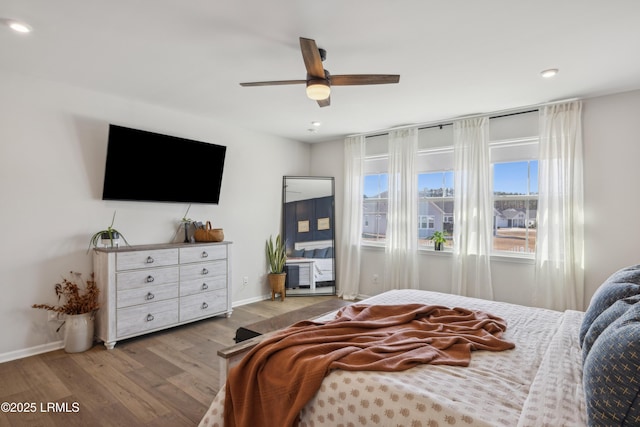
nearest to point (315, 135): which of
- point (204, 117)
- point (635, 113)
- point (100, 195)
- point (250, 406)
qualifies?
point (204, 117)

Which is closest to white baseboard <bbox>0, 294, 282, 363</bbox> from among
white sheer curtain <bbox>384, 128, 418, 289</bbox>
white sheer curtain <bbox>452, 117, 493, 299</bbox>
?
white sheer curtain <bbox>384, 128, 418, 289</bbox>

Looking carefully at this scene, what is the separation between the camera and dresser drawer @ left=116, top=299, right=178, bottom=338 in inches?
130

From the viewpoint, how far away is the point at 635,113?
329 centimetres

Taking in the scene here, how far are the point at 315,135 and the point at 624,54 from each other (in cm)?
363

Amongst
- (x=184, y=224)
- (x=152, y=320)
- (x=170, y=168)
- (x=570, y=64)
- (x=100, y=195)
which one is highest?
(x=570, y=64)

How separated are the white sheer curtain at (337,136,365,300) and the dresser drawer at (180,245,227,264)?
194 cm

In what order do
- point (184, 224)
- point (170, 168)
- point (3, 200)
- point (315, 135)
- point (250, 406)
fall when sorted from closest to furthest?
point (250, 406), point (3, 200), point (170, 168), point (184, 224), point (315, 135)

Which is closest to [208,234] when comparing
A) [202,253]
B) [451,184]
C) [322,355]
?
[202,253]

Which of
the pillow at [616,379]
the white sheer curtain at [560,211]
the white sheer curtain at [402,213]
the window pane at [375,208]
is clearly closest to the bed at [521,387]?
the pillow at [616,379]

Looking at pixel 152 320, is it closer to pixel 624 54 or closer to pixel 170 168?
pixel 170 168

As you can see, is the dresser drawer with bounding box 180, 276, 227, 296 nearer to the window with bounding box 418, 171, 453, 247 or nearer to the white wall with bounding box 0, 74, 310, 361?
the white wall with bounding box 0, 74, 310, 361

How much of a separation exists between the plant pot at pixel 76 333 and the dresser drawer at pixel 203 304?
895 millimetres

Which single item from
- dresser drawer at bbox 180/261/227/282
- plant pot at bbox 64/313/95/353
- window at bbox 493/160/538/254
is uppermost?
window at bbox 493/160/538/254

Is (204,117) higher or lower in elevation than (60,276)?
higher
